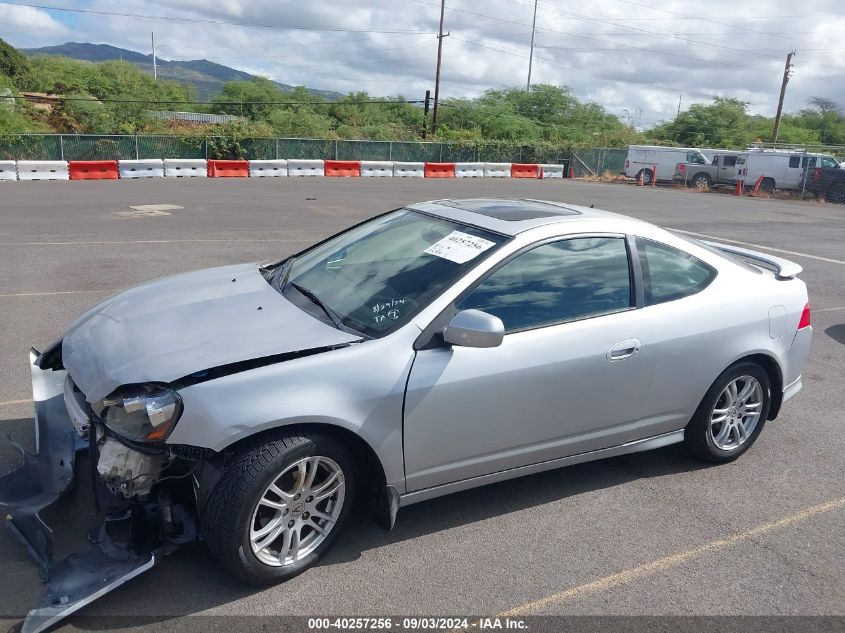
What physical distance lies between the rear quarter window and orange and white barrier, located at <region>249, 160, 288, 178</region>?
2517cm

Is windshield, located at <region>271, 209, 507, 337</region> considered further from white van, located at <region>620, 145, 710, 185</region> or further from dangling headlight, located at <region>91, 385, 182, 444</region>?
white van, located at <region>620, 145, 710, 185</region>

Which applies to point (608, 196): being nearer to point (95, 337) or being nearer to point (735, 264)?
point (735, 264)

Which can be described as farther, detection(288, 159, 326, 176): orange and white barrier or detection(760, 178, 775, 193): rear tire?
detection(760, 178, 775, 193): rear tire

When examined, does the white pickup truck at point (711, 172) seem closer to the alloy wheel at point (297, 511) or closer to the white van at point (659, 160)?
the white van at point (659, 160)

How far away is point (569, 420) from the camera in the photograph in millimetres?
3740

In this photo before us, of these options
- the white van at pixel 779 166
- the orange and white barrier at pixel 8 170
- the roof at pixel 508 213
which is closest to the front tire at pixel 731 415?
the roof at pixel 508 213

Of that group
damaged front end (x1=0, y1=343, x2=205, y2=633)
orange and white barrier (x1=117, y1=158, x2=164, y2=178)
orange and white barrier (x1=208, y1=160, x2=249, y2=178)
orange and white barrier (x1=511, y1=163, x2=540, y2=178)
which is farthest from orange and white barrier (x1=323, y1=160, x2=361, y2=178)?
damaged front end (x1=0, y1=343, x2=205, y2=633)

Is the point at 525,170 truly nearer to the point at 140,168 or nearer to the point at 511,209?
the point at 140,168

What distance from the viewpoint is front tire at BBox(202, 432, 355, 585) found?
2947mm

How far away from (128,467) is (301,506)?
755mm

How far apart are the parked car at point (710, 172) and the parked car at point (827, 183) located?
390 cm

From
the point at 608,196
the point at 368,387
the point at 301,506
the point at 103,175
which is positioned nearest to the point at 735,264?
the point at 368,387

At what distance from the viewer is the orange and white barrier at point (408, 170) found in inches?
1230

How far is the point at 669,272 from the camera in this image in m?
4.22
